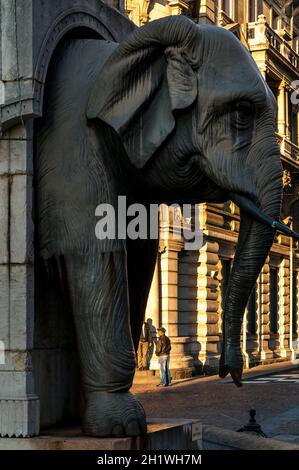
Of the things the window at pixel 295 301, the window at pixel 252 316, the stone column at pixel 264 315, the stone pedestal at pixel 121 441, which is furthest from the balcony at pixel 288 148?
the stone pedestal at pixel 121 441

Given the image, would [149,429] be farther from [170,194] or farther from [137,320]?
[170,194]

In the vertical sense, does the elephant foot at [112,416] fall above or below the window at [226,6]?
below

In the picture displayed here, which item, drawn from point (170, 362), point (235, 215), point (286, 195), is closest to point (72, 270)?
point (170, 362)

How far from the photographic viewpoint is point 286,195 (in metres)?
37.2

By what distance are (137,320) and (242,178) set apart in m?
1.34

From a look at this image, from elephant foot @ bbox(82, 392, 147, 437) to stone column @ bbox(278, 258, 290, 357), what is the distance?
33292mm

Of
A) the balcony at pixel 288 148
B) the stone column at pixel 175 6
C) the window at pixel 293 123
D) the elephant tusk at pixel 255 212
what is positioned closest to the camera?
the elephant tusk at pixel 255 212

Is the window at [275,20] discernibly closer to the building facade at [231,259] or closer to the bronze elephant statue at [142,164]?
the building facade at [231,259]

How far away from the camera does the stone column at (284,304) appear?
125 ft

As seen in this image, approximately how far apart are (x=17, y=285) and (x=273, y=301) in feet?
110

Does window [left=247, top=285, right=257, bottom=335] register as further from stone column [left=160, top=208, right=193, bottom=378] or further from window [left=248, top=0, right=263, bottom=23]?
window [left=248, top=0, right=263, bottom=23]


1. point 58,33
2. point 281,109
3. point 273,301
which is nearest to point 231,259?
point 273,301

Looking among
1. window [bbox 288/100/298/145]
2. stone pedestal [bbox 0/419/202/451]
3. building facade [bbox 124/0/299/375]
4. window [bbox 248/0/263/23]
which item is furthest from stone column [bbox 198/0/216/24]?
stone pedestal [bbox 0/419/202/451]

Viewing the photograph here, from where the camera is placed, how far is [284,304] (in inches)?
1521
